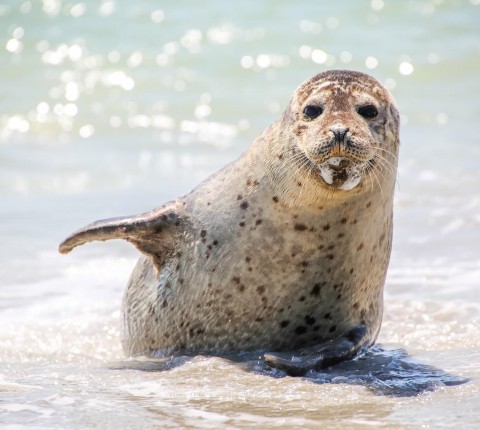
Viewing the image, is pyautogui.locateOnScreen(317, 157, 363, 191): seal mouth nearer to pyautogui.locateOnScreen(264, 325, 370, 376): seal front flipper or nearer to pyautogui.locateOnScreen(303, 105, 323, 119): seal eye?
pyautogui.locateOnScreen(303, 105, 323, 119): seal eye

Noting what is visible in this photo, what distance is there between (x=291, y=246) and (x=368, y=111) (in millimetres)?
704

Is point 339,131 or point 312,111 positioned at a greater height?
point 312,111

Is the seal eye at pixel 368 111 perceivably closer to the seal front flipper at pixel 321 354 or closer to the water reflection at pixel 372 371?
the seal front flipper at pixel 321 354

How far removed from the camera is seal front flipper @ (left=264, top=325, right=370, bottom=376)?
5082mm

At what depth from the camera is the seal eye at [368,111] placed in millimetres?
5223

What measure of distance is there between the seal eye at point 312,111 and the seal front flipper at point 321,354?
1049 millimetres

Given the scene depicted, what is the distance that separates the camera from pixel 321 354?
5266mm

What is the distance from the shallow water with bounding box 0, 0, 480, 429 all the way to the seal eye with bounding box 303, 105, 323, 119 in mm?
1145

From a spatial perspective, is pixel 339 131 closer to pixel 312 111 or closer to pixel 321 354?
pixel 312 111

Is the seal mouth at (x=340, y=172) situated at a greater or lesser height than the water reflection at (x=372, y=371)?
greater

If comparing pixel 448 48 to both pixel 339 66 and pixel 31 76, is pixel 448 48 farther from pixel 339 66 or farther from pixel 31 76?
pixel 31 76

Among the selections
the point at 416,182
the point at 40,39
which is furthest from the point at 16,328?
the point at 40,39

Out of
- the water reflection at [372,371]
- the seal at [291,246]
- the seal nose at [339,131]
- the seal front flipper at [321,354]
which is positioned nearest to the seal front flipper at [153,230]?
the seal at [291,246]

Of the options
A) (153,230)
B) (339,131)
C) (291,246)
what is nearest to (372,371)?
(291,246)
